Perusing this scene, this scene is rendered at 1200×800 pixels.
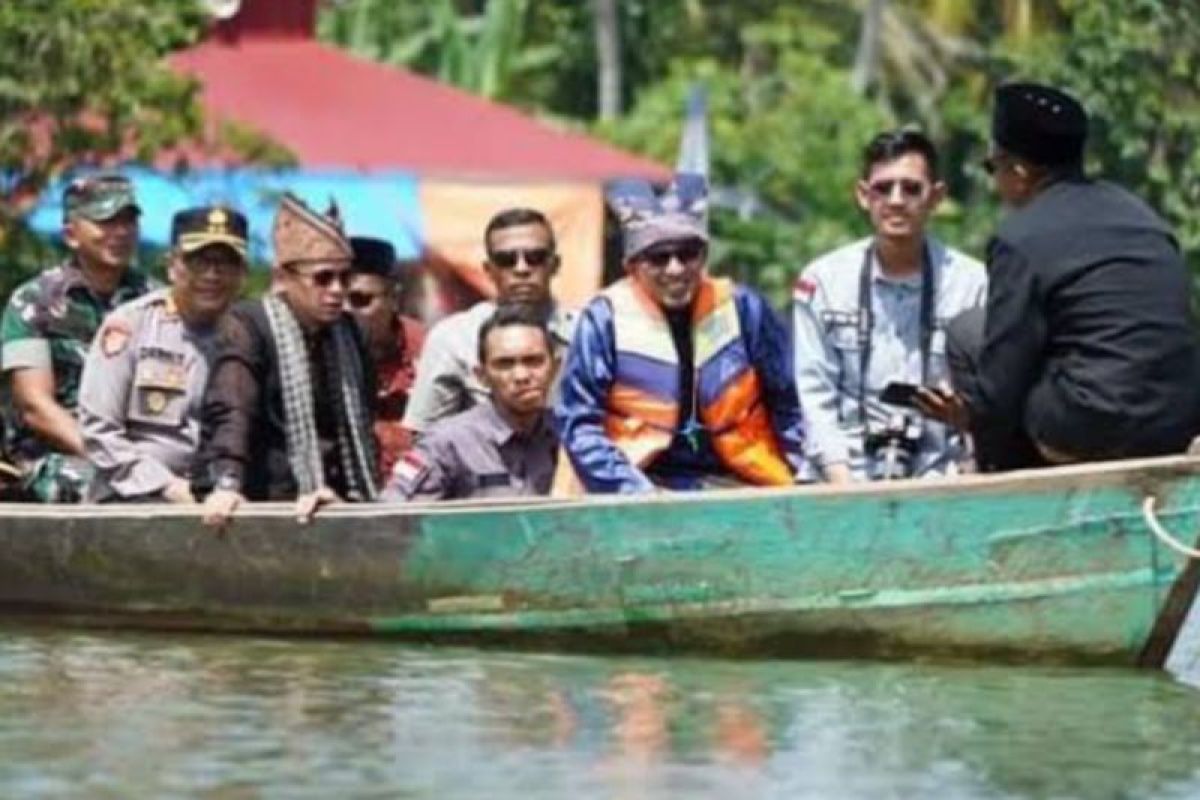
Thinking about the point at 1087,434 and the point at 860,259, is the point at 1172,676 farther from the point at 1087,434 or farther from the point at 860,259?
the point at 860,259

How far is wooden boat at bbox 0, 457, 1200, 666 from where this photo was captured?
11.4 m

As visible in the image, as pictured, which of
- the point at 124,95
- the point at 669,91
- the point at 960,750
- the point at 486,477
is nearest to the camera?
the point at 960,750

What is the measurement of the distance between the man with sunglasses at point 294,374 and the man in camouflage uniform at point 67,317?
996mm

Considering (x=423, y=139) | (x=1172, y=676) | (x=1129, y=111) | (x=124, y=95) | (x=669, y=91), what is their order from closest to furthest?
(x=1172, y=676), (x=124, y=95), (x=1129, y=111), (x=423, y=139), (x=669, y=91)

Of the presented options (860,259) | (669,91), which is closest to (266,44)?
(669,91)

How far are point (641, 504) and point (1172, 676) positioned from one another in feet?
4.50

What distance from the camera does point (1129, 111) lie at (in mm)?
23734

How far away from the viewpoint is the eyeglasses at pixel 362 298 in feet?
44.0

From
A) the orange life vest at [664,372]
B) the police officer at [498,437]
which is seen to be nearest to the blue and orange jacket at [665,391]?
the orange life vest at [664,372]

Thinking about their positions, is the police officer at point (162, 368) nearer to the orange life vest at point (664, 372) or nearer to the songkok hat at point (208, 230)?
the songkok hat at point (208, 230)

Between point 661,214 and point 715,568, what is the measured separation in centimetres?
102

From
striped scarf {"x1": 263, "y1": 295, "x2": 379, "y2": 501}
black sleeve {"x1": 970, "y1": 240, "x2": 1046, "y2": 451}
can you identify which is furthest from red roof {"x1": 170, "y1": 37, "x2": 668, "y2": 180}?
black sleeve {"x1": 970, "y1": 240, "x2": 1046, "y2": 451}

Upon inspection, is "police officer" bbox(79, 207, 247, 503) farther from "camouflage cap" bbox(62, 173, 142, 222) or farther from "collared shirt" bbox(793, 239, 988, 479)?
"collared shirt" bbox(793, 239, 988, 479)

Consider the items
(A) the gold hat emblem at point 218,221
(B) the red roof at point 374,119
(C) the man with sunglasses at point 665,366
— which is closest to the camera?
(C) the man with sunglasses at point 665,366
